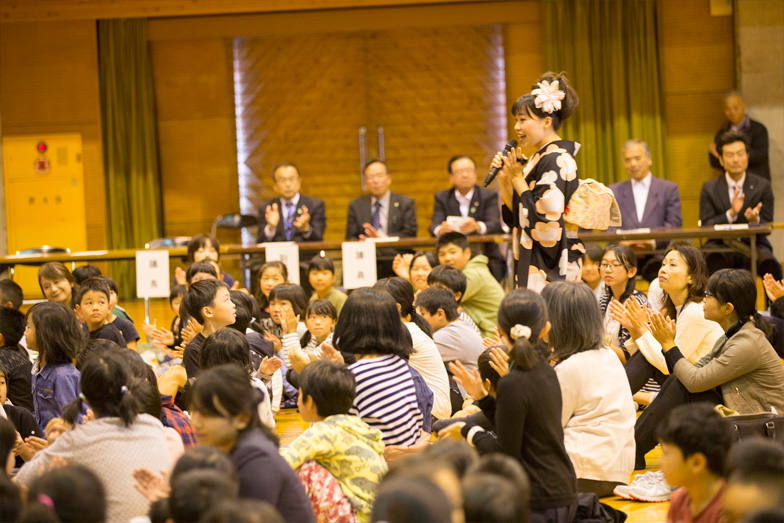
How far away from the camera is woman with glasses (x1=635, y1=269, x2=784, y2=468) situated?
11.4 feet

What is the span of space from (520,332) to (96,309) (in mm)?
2621

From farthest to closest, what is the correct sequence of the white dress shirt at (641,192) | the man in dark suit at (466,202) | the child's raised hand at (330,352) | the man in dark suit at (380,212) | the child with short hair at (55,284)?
the white dress shirt at (641,192) → the man in dark suit at (380,212) → the man in dark suit at (466,202) → the child with short hair at (55,284) → the child's raised hand at (330,352)

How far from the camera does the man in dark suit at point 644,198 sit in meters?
7.37

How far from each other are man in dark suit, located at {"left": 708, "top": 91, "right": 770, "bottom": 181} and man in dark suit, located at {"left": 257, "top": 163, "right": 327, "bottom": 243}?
12.4 ft

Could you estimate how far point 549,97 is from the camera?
3.96m

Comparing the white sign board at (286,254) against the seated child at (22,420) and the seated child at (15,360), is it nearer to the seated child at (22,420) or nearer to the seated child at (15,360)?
the seated child at (15,360)

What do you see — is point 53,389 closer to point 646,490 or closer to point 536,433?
point 536,433

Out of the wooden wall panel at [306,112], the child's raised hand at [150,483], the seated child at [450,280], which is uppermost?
the wooden wall panel at [306,112]

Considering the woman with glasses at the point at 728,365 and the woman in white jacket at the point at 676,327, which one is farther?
the woman in white jacket at the point at 676,327

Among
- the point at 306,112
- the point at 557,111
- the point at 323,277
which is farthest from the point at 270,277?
the point at 306,112

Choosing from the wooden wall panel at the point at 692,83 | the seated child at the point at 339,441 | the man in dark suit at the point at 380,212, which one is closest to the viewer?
the seated child at the point at 339,441

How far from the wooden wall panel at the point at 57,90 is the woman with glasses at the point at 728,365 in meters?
7.05

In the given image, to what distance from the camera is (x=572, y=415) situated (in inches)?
125

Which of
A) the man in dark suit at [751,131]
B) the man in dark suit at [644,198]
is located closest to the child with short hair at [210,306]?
the man in dark suit at [644,198]
